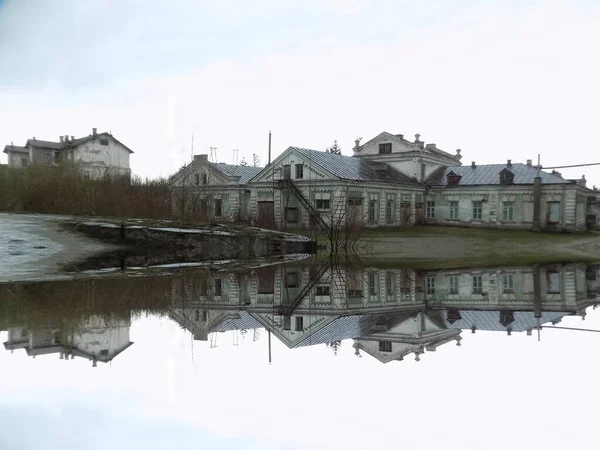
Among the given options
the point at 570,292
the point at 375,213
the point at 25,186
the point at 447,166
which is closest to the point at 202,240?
the point at 25,186

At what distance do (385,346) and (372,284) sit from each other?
5432mm

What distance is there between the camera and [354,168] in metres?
37.9

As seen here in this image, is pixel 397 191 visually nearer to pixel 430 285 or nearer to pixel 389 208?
pixel 389 208

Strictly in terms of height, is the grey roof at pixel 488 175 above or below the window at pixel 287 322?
above

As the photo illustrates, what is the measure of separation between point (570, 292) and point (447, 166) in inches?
1340

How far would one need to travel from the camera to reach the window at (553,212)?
123ft

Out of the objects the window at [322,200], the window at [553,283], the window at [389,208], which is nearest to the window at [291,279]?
the window at [553,283]

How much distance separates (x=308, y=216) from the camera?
118 feet

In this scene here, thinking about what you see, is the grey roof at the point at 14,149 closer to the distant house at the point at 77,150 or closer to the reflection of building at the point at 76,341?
the distant house at the point at 77,150

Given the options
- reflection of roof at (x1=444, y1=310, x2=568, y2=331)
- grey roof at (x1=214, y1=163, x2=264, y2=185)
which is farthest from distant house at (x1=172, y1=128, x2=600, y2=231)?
reflection of roof at (x1=444, y1=310, x2=568, y2=331)

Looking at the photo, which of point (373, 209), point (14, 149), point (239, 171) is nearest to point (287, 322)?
point (373, 209)

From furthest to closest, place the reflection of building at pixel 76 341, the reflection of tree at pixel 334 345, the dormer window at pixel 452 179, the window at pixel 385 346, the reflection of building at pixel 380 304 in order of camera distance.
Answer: the dormer window at pixel 452 179 → the reflection of building at pixel 380 304 → the reflection of tree at pixel 334 345 → the window at pixel 385 346 → the reflection of building at pixel 76 341

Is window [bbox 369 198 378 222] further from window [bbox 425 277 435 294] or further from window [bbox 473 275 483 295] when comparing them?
window [bbox 425 277 435 294]

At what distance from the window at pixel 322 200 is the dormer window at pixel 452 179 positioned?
9.52 metres
